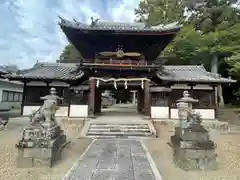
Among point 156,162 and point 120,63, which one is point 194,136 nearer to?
point 156,162

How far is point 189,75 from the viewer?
46.9 ft

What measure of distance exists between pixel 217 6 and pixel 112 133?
784 inches

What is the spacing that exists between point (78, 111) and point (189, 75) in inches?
337

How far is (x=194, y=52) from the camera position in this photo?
63.9 feet

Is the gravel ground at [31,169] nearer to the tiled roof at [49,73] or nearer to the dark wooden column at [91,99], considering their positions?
the dark wooden column at [91,99]

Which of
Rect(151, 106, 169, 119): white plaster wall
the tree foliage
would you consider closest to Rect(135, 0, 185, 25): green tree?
the tree foliage

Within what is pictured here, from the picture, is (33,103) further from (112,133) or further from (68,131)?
(112,133)

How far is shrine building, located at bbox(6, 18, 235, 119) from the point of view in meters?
12.1

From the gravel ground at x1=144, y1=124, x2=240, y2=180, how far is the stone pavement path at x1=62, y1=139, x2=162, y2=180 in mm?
417

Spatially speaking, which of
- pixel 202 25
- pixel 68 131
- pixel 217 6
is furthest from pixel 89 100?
pixel 217 6

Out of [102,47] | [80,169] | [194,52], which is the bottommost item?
[80,169]

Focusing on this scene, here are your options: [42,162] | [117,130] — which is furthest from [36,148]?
[117,130]

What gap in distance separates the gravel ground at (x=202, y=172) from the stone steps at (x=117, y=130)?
1.16m

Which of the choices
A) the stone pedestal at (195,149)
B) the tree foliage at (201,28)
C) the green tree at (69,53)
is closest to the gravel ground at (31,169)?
the stone pedestal at (195,149)
